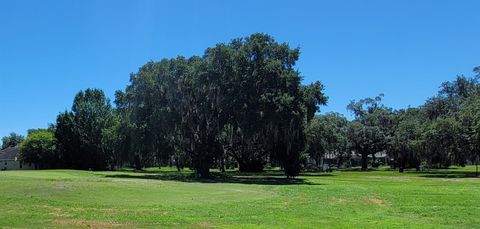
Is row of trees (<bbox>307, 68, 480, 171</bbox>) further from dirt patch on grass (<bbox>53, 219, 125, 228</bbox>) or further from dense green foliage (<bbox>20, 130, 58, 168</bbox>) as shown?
dirt patch on grass (<bbox>53, 219, 125, 228</bbox>)

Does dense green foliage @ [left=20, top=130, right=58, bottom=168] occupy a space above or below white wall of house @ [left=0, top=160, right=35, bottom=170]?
above

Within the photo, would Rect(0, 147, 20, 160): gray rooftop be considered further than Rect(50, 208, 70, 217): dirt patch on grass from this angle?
Yes

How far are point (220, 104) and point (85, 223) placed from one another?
128 feet

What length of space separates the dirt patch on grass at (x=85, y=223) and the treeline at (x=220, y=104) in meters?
34.1

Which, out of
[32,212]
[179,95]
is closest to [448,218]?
[32,212]

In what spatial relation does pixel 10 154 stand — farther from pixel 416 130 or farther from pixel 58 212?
pixel 58 212

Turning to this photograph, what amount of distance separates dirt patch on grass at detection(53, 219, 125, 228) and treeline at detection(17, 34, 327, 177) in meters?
34.1

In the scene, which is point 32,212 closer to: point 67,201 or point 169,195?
point 67,201

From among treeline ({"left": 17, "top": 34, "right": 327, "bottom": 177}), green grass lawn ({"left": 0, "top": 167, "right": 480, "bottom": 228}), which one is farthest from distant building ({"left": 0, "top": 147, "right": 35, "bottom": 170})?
green grass lawn ({"left": 0, "top": 167, "right": 480, "bottom": 228})

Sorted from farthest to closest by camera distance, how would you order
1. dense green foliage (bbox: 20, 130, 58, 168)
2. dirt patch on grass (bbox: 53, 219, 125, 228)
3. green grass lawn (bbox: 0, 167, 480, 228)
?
dense green foliage (bbox: 20, 130, 58, 168)
green grass lawn (bbox: 0, 167, 480, 228)
dirt patch on grass (bbox: 53, 219, 125, 228)

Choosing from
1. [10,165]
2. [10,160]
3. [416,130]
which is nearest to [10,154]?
[10,160]

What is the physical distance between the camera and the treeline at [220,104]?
52062 mm

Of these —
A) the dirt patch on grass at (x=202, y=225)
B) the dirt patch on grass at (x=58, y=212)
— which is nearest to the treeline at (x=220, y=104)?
the dirt patch on grass at (x=58, y=212)

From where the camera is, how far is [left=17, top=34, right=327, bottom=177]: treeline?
52062 mm
